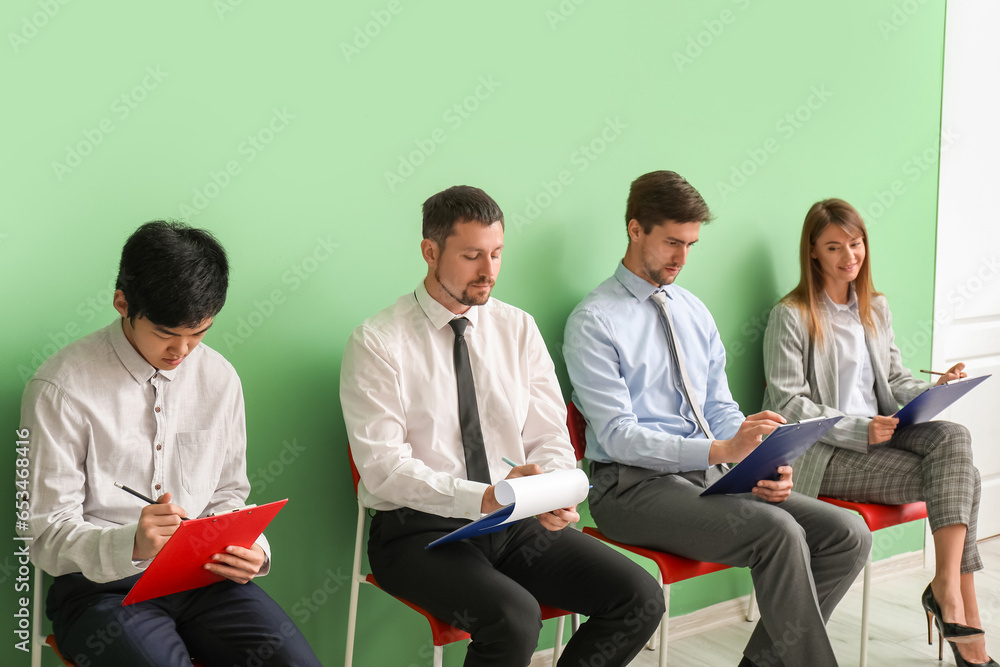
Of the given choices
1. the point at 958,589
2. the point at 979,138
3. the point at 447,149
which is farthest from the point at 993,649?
the point at 447,149

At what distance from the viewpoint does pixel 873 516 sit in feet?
8.71

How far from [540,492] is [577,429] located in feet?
2.71

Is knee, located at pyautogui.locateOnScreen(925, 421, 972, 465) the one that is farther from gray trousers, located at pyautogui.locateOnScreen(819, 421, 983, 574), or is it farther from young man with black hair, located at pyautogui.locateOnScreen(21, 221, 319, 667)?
young man with black hair, located at pyautogui.locateOnScreen(21, 221, 319, 667)

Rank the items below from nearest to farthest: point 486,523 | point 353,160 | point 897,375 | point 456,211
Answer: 1. point 486,523
2. point 456,211
3. point 353,160
4. point 897,375

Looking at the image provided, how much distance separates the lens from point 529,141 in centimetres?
250

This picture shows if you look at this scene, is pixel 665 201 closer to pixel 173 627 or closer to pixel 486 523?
pixel 486 523

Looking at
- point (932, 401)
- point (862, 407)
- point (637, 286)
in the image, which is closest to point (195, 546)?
point (637, 286)

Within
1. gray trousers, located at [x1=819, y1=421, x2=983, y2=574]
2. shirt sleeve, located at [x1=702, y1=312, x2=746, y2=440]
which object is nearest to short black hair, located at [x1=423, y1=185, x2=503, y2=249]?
shirt sleeve, located at [x1=702, y1=312, x2=746, y2=440]

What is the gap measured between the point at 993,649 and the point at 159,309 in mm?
2735

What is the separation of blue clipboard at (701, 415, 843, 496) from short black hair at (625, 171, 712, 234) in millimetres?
709


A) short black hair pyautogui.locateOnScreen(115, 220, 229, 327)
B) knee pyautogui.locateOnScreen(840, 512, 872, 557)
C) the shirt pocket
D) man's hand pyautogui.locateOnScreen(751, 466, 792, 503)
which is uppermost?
short black hair pyautogui.locateOnScreen(115, 220, 229, 327)

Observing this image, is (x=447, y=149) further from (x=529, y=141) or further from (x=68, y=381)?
(x=68, y=381)

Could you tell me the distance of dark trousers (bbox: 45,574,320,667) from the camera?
4.96 ft

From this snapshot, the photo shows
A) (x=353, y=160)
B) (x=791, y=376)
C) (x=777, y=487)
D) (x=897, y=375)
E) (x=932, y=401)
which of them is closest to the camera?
(x=353, y=160)
